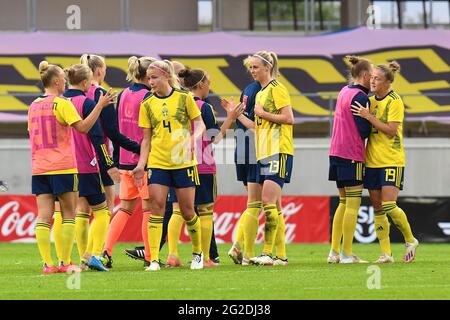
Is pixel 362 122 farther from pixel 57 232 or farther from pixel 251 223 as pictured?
pixel 57 232

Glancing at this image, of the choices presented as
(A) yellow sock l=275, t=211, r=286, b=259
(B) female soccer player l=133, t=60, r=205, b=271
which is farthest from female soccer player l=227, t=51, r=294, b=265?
(B) female soccer player l=133, t=60, r=205, b=271

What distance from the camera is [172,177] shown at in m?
11.8

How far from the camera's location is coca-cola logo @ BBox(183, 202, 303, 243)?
2003 centimetres

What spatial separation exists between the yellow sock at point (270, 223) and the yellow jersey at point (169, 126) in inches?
41.8

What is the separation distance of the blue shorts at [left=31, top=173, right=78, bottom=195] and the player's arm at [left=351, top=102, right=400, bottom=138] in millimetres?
3254

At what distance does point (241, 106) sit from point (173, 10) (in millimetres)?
14869

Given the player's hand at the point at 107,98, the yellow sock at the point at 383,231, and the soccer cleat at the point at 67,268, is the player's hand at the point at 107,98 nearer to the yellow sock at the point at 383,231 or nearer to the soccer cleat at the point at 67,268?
the soccer cleat at the point at 67,268

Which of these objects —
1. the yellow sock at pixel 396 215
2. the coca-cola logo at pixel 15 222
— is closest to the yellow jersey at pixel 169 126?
the yellow sock at pixel 396 215

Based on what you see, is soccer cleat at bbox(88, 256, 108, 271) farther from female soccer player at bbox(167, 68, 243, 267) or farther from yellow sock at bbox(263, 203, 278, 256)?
yellow sock at bbox(263, 203, 278, 256)

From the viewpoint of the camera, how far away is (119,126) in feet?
42.8

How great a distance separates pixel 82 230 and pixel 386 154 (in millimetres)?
3453

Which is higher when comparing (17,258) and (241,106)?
(241,106)
